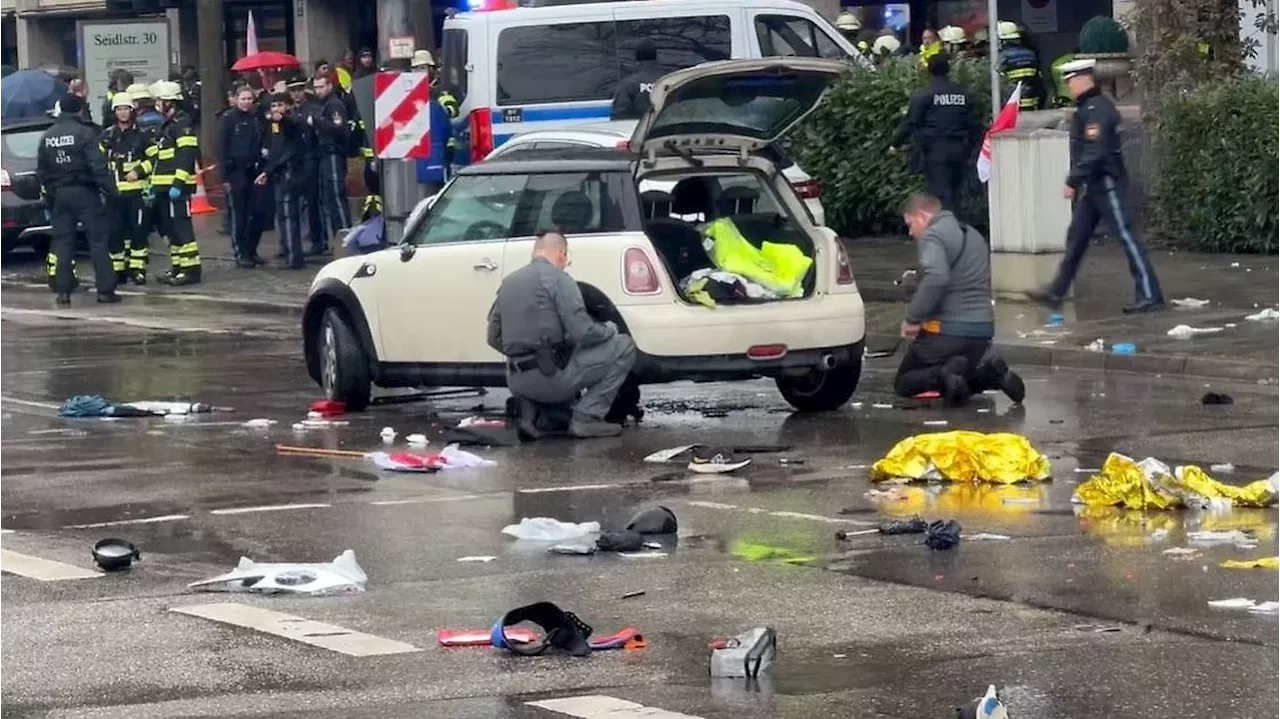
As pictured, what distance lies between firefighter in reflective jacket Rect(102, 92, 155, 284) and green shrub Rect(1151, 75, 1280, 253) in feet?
32.0

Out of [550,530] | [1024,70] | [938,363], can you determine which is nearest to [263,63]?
[1024,70]

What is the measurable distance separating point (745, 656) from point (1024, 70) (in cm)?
1585

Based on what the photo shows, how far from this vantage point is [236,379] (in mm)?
16516

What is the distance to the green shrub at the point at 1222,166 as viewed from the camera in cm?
2028

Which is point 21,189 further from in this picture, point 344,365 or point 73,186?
point 344,365

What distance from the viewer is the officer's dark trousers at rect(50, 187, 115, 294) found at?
2252cm

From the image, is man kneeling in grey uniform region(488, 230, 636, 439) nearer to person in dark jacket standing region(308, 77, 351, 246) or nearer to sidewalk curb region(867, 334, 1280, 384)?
sidewalk curb region(867, 334, 1280, 384)

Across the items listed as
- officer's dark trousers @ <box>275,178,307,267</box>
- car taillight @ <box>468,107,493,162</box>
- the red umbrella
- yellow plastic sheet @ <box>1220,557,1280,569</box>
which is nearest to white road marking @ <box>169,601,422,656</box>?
yellow plastic sheet @ <box>1220,557,1280,569</box>

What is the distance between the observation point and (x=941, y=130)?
21.4 m

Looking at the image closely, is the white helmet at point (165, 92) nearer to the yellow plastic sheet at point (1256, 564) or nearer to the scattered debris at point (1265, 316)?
the scattered debris at point (1265, 316)

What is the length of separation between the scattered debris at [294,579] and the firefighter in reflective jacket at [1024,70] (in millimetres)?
14146

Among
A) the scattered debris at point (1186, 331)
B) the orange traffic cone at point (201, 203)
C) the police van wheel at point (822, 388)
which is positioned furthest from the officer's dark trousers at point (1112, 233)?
the orange traffic cone at point (201, 203)

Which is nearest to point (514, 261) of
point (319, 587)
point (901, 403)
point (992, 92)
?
point (901, 403)

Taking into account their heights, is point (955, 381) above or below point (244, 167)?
below
